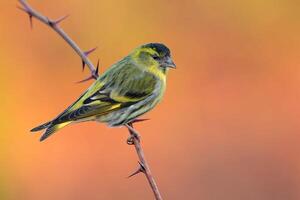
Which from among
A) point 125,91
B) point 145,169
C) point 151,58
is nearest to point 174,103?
point 151,58

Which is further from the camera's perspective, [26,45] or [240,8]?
[240,8]

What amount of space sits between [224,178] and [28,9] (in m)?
5.43

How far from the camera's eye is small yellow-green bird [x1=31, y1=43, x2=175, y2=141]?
4746 mm

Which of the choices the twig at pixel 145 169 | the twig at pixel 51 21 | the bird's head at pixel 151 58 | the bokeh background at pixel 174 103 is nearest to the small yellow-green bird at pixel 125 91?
the bird's head at pixel 151 58

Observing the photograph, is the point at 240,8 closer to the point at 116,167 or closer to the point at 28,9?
the point at 116,167

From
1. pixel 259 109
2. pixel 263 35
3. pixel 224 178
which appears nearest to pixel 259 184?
pixel 224 178

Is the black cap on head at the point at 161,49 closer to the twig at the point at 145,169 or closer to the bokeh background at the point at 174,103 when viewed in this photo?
the twig at the point at 145,169

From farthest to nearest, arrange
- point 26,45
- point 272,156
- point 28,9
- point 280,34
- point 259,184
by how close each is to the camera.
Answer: point 280,34 → point 26,45 → point 272,156 → point 259,184 → point 28,9

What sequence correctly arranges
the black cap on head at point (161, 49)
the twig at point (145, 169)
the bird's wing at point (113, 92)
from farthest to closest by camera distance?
the black cap on head at point (161, 49) < the bird's wing at point (113, 92) < the twig at point (145, 169)

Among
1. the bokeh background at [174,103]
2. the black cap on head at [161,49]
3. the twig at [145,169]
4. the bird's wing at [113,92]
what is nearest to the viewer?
the twig at [145,169]

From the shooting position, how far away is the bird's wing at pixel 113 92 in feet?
15.4

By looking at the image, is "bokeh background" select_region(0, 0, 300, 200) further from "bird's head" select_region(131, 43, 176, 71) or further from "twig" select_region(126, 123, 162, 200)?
"twig" select_region(126, 123, 162, 200)

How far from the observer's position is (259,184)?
827 centimetres

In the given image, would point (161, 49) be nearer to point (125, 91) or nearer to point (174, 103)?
point (125, 91)
